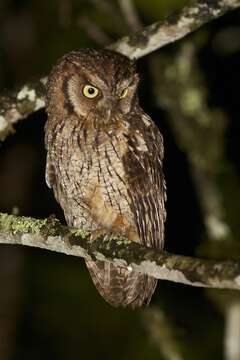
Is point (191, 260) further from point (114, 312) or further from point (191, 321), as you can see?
point (114, 312)

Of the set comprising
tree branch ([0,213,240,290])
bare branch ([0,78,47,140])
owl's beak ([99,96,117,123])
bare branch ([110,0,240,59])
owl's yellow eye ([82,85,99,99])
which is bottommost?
tree branch ([0,213,240,290])

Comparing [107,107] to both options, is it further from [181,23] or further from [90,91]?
[181,23]

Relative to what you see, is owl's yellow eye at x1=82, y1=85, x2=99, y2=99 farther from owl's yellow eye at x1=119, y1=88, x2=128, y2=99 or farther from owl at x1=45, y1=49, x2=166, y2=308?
owl's yellow eye at x1=119, y1=88, x2=128, y2=99

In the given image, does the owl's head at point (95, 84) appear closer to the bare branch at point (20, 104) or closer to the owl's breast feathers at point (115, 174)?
the owl's breast feathers at point (115, 174)

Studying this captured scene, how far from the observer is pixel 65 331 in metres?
7.81

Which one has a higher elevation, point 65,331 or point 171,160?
point 171,160

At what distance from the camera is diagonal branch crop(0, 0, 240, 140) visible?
4.26 meters

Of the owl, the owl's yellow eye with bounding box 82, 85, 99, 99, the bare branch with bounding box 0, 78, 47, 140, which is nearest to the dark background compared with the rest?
the bare branch with bounding box 0, 78, 47, 140

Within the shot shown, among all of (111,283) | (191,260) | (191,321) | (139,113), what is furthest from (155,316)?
(191,260)

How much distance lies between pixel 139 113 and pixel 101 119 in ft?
0.79

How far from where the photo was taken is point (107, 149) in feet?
12.7

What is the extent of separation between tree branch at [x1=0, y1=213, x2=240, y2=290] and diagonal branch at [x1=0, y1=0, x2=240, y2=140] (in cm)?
91

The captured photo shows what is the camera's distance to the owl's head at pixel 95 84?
3.84 metres

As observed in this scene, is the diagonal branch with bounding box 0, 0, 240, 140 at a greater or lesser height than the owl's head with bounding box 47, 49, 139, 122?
greater
